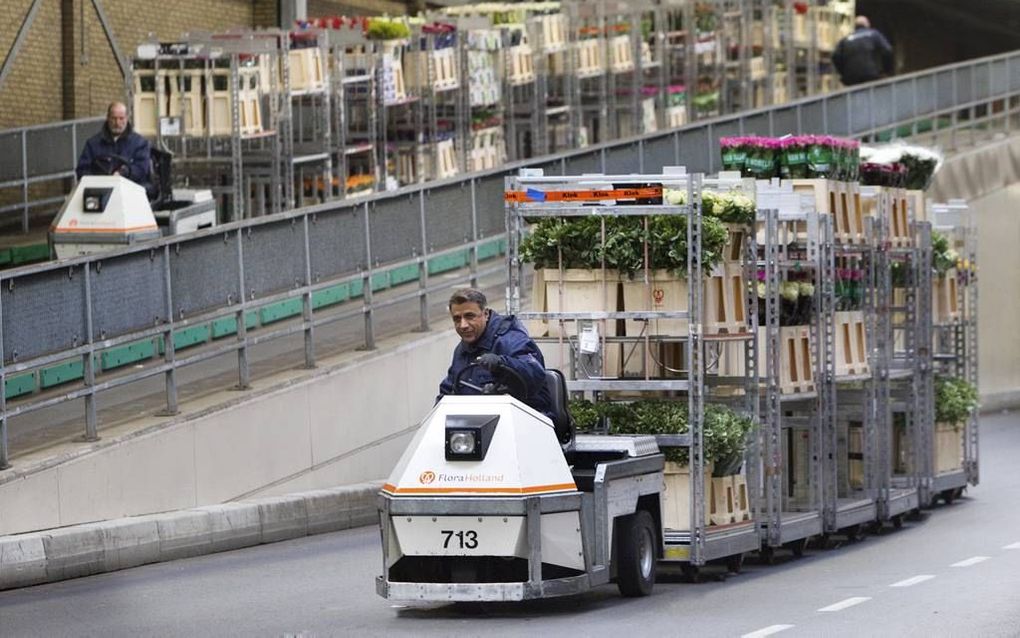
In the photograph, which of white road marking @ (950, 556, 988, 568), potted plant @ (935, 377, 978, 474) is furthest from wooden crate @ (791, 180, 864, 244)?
potted plant @ (935, 377, 978, 474)

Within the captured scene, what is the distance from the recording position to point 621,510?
13.7 metres

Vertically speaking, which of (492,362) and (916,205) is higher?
(916,205)

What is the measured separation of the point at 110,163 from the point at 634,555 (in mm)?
9997

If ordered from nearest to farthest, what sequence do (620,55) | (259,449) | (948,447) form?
(259,449), (948,447), (620,55)

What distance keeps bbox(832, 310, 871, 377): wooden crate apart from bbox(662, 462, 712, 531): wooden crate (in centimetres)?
336

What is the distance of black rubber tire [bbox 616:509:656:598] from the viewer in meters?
13.9

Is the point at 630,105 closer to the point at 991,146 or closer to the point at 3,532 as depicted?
the point at 991,146

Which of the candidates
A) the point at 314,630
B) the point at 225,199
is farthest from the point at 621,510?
the point at 225,199

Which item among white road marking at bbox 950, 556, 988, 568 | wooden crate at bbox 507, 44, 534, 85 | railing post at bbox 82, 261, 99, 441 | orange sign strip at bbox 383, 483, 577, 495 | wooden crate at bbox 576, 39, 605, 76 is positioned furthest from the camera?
wooden crate at bbox 576, 39, 605, 76

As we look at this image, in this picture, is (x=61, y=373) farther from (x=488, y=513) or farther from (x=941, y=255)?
(x=941, y=255)

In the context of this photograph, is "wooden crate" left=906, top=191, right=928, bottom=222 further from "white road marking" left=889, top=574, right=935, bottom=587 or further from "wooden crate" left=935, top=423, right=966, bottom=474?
"white road marking" left=889, top=574, right=935, bottom=587

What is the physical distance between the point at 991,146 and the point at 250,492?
68.9 feet

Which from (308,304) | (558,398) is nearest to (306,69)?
(308,304)

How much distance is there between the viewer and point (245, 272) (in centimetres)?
1900
